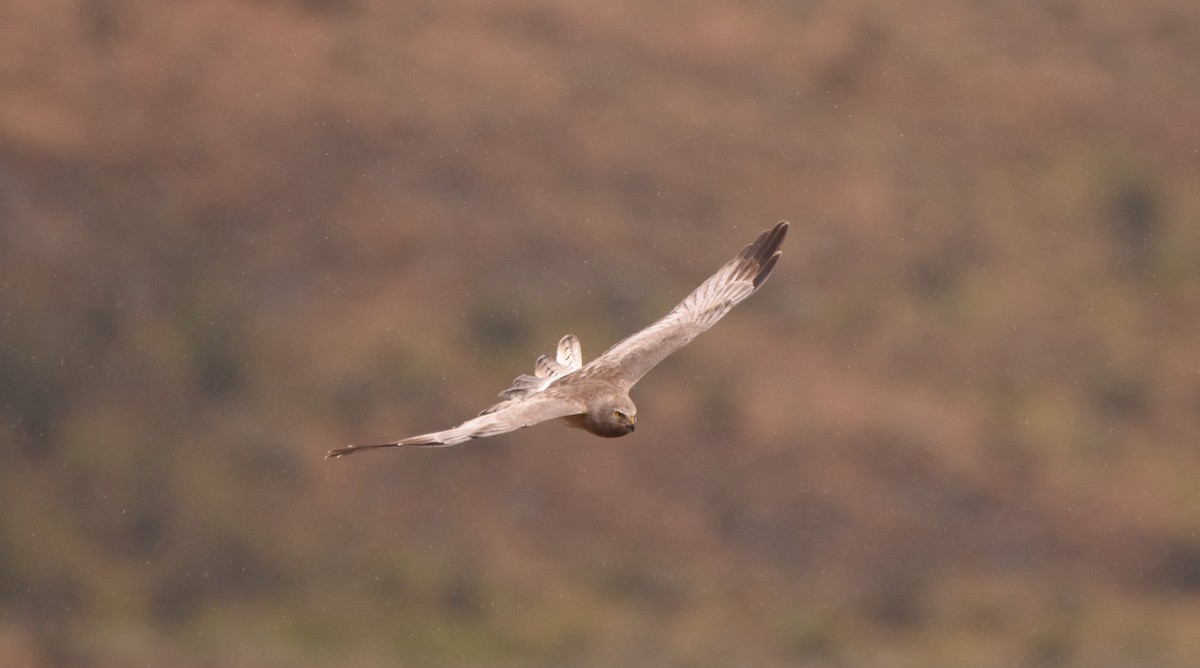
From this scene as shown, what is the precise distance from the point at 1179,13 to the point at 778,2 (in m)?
8.68

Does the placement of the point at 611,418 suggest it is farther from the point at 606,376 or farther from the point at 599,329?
the point at 599,329

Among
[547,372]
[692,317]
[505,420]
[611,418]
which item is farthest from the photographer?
[692,317]

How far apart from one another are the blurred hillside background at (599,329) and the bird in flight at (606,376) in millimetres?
20794

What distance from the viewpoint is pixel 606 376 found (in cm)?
1297

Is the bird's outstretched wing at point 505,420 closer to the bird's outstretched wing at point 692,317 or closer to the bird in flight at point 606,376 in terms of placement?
the bird in flight at point 606,376

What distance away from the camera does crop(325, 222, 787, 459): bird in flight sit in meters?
11.3

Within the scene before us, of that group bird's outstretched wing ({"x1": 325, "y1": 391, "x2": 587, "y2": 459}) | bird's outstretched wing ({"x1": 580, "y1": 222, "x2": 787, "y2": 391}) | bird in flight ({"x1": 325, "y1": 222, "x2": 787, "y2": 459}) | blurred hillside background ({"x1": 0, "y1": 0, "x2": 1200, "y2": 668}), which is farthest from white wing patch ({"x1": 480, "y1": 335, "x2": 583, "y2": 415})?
blurred hillside background ({"x1": 0, "y1": 0, "x2": 1200, "y2": 668})

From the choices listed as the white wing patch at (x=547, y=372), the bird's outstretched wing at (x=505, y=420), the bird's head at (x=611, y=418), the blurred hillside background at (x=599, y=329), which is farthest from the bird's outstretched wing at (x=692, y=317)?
the blurred hillside background at (x=599, y=329)

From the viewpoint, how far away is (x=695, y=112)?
40.4 metres

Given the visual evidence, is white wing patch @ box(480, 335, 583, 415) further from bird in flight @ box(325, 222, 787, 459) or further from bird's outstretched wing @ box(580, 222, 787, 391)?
bird's outstretched wing @ box(580, 222, 787, 391)

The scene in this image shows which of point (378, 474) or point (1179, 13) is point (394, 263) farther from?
point (1179, 13)

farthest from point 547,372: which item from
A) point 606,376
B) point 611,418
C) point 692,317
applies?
point 611,418

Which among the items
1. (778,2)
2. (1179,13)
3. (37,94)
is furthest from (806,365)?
(37,94)

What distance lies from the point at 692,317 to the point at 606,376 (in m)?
1.50
